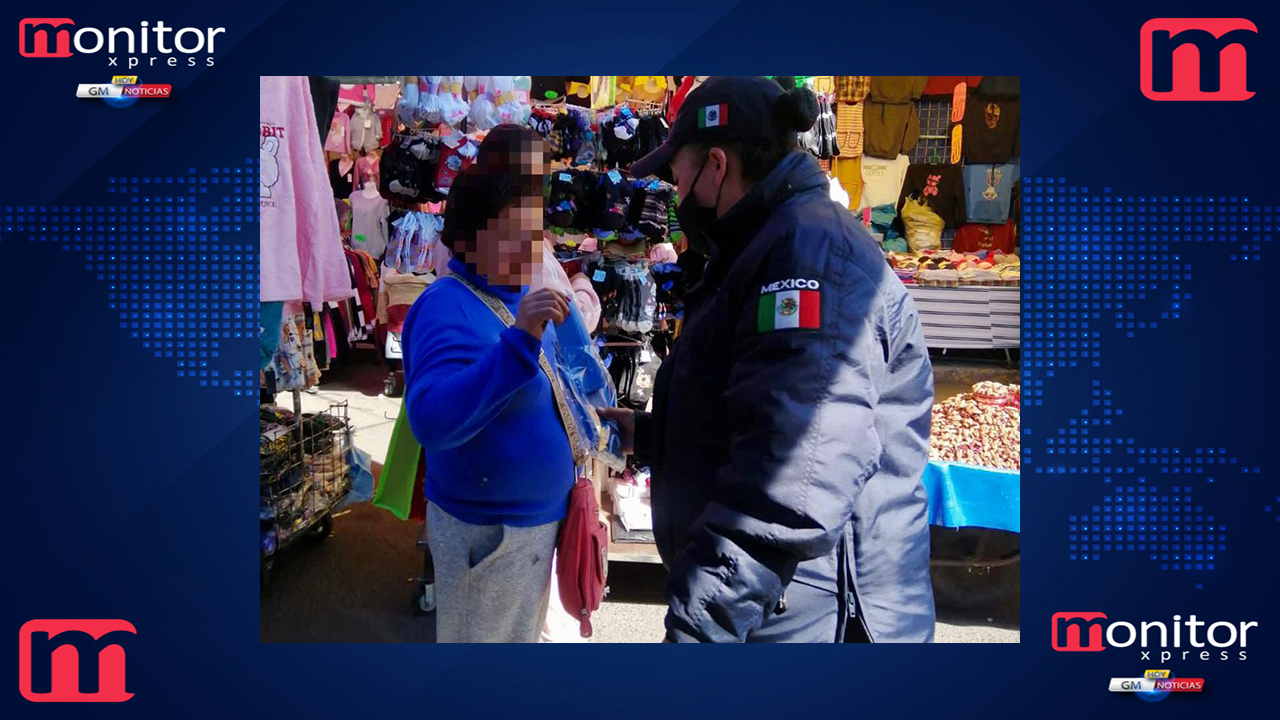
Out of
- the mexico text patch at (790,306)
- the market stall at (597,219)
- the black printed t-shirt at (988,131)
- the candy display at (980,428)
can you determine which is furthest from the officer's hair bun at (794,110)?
the candy display at (980,428)

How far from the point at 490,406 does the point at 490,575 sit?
514 millimetres

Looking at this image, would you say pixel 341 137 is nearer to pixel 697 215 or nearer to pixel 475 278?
pixel 475 278

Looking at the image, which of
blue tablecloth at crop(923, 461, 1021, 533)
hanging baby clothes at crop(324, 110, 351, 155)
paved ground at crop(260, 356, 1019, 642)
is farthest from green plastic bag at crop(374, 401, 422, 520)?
hanging baby clothes at crop(324, 110, 351, 155)

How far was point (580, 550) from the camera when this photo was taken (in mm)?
2445

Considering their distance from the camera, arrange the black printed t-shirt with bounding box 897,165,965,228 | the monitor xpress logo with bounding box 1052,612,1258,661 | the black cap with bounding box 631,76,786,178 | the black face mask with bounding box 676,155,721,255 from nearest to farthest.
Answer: the black cap with bounding box 631,76,786,178, the black face mask with bounding box 676,155,721,255, the monitor xpress logo with bounding box 1052,612,1258,661, the black printed t-shirt with bounding box 897,165,965,228

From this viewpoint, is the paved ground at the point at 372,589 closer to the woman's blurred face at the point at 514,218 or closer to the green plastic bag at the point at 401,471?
the green plastic bag at the point at 401,471

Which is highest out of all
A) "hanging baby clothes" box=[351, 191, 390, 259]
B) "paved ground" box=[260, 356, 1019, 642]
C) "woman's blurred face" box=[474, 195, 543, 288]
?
"hanging baby clothes" box=[351, 191, 390, 259]

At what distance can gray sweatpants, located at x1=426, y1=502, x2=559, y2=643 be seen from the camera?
2369 millimetres

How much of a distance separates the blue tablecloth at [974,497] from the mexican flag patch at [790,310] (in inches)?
88.6

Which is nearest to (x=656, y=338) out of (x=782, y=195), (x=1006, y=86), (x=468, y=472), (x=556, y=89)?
(x=556, y=89)

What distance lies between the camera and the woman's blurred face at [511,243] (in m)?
2.29

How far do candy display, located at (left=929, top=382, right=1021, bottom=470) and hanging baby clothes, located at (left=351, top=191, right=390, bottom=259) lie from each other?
2595 mm

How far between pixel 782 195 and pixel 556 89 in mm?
2463

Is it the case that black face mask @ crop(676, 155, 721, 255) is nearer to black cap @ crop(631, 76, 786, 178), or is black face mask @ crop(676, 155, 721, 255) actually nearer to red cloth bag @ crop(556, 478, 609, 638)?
Answer: black cap @ crop(631, 76, 786, 178)
